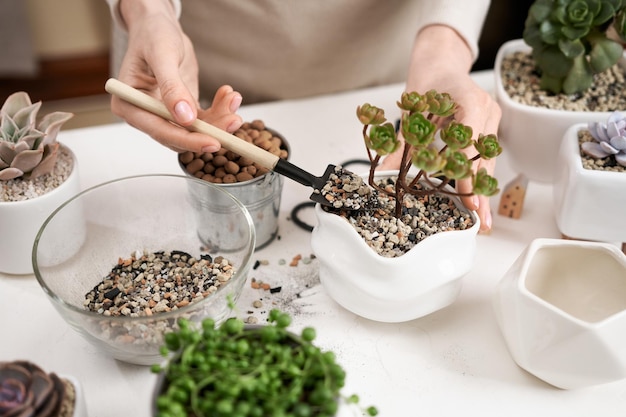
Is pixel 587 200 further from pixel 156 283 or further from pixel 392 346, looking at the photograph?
pixel 156 283

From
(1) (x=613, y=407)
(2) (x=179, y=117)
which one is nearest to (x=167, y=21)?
(2) (x=179, y=117)

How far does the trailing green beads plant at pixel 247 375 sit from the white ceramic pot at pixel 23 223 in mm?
334

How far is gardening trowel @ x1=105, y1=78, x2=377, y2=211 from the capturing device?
2.59 feet

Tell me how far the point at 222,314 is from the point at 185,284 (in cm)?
9

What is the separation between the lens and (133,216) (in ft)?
2.97

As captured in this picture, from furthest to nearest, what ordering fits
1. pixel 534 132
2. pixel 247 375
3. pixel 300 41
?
pixel 300 41
pixel 534 132
pixel 247 375

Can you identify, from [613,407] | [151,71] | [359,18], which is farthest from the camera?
[359,18]

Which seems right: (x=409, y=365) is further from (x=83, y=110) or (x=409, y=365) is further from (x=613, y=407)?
(x=83, y=110)

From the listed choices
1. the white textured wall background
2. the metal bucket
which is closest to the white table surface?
the metal bucket

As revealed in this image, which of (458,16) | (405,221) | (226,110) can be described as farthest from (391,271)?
(458,16)

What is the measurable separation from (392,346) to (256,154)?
29 centimetres

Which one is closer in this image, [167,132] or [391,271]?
[391,271]

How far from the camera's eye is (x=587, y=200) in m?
0.83

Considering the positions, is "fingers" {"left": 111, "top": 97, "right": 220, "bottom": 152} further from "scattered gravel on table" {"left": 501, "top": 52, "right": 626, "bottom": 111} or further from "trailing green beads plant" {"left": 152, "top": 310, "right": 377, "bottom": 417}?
"scattered gravel on table" {"left": 501, "top": 52, "right": 626, "bottom": 111}
